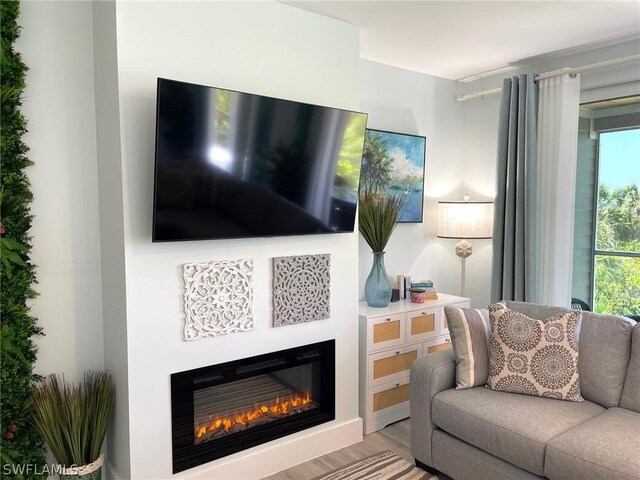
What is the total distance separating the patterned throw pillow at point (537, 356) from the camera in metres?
2.35

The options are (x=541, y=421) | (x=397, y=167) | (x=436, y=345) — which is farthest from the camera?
(x=397, y=167)

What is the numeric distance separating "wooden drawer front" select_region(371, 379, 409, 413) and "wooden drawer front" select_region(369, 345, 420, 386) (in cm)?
6

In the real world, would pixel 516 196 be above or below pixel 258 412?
above

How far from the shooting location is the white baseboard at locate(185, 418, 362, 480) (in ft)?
7.93

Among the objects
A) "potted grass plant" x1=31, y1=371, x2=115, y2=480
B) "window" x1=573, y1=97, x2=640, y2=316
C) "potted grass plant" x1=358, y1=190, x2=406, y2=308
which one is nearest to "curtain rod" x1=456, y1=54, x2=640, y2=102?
A: "window" x1=573, y1=97, x2=640, y2=316

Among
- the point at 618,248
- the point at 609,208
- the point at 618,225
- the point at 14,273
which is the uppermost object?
the point at 609,208

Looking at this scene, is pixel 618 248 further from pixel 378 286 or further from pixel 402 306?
pixel 378 286

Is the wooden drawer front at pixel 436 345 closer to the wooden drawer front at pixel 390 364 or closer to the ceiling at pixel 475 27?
the wooden drawer front at pixel 390 364

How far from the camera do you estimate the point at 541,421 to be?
2.12m

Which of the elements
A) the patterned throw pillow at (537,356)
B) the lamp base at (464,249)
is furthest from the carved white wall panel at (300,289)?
the lamp base at (464,249)

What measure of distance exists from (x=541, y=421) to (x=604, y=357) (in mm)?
551

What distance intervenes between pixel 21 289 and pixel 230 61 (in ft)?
4.86

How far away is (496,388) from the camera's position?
2.44m

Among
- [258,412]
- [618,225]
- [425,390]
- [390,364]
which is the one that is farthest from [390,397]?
[618,225]
